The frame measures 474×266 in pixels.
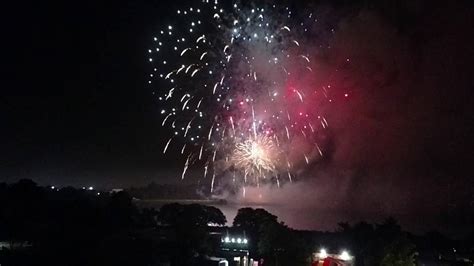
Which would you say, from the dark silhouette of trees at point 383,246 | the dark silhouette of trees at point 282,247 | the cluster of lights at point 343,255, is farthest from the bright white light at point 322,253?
the dark silhouette of trees at point 282,247

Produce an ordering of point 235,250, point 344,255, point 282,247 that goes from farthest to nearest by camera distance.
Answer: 1. point 235,250
2. point 344,255
3. point 282,247

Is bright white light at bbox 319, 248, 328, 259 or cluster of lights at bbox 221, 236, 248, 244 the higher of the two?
cluster of lights at bbox 221, 236, 248, 244

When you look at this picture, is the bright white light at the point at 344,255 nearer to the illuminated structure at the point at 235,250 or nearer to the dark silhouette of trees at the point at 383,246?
the dark silhouette of trees at the point at 383,246

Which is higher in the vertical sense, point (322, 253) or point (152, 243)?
point (152, 243)

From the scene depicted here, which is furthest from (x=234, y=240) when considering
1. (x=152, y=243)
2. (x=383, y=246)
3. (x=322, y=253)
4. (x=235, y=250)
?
(x=383, y=246)

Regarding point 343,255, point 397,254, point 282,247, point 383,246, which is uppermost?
point 383,246

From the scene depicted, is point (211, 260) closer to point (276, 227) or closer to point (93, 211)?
point (276, 227)

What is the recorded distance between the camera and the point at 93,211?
2819 cm

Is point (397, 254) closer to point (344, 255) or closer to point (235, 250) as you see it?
point (344, 255)

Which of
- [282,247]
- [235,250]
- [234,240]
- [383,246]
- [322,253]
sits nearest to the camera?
[282,247]

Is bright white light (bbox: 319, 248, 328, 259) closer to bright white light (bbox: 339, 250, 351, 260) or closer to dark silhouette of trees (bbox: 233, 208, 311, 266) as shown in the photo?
bright white light (bbox: 339, 250, 351, 260)

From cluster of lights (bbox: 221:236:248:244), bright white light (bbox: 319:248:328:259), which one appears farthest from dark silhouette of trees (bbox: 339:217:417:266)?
cluster of lights (bbox: 221:236:248:244)

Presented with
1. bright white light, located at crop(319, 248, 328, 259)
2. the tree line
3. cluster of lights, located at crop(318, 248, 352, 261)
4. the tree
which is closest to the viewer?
the tree line

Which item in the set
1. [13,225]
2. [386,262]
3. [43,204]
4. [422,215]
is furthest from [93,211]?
[422,215]
